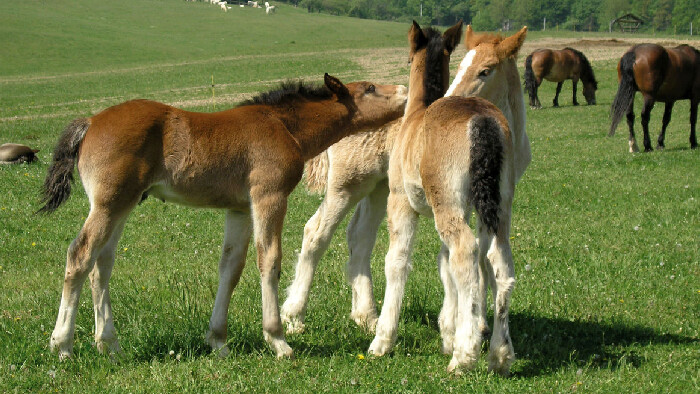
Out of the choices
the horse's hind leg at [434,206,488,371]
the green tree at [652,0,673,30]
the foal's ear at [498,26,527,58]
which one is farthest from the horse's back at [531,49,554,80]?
the green tree at [652,0,673,30]

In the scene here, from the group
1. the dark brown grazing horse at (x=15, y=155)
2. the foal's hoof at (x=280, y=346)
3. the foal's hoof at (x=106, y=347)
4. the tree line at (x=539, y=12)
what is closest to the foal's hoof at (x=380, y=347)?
the foal's hoof at (x=280, y=346)

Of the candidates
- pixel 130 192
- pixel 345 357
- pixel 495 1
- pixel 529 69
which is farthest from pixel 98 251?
pixel 495 1

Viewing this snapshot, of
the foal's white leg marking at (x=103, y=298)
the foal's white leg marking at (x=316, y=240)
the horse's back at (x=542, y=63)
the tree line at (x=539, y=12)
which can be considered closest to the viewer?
the foal's white leg marking at (x=103, y=298)

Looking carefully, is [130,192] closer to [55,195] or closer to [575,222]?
[55,195]

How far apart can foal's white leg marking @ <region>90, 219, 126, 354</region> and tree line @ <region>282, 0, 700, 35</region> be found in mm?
103635

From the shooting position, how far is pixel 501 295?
4.46 meters

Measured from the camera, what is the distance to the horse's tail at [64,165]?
4.66 metres

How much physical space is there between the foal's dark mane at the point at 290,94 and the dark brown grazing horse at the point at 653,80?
11.2 meters

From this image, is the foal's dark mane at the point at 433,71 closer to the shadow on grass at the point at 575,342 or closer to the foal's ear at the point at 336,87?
the foal's ear at the point at 336,87

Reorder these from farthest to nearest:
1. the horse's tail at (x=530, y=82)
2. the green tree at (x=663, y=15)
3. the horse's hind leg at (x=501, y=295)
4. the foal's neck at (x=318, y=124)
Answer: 1. the green tree at (x=663, y=15)
2. the horse's tail at (x=530, y=82)
3. the foal's neck at (x=318, y=124)
4. the horse's hind leg at (x=501, y=295)

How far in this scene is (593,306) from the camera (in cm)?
591

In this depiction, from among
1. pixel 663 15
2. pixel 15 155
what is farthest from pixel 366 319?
pixel 663 15

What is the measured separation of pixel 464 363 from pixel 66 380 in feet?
7.78

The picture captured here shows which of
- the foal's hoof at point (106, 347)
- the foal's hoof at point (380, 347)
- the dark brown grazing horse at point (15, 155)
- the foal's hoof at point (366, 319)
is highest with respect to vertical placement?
the foal's hoof at point (106, 347)
